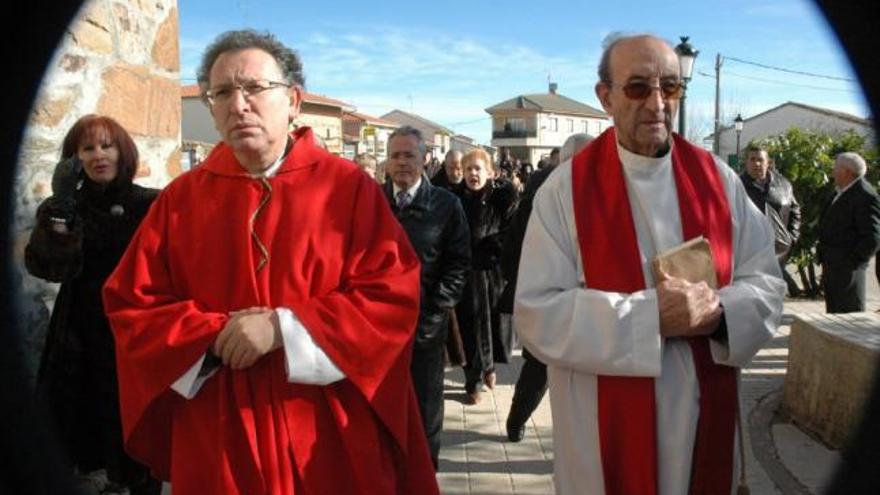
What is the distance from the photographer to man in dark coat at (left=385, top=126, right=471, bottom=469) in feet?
12.4

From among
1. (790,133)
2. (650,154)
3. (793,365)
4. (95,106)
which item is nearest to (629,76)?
(650,154)

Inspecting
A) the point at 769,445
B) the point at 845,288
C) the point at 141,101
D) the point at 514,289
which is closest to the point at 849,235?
the point at 845,288

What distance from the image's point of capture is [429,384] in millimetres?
3814

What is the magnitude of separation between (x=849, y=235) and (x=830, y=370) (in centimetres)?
290

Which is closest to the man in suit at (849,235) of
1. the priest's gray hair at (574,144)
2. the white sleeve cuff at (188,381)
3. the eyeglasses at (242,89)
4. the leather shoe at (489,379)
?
the leather shoe at (489,379)

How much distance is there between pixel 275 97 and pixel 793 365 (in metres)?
4.19

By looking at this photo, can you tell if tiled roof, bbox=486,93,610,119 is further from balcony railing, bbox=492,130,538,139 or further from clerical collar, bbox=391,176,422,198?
clerical collar, bbox=391,176,422,198

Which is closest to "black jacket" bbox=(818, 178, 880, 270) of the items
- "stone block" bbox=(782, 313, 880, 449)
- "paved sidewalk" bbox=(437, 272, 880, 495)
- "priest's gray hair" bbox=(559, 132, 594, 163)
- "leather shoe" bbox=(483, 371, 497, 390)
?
"paved sidewalk" bbox=(437, 272, 880, 495)

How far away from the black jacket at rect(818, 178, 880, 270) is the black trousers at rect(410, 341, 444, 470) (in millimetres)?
4685

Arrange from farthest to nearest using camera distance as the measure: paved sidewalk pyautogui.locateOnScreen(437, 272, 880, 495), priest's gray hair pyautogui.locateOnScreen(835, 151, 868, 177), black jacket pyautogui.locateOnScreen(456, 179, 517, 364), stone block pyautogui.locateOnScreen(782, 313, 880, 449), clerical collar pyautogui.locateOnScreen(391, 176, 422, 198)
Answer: priest's gray hair pyautogui.locateOnScreen(835, 151, 868, 177) → black jacket pyautogui.locateOnScreen(456, 179, 517, 364) → stone block pyautogui.locateOnScreen(782, 313, 880, 449) → paved sidewalk pyautogui.locateOnScreen(437, 272, 880, 495) → clerical collar pyautogui.locateOnScreen(391, 176, 422, 198)

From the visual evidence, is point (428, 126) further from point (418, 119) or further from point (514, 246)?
point (514, 246)

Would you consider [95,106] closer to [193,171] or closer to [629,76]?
[193,171]

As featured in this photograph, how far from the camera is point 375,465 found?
205 centimetres

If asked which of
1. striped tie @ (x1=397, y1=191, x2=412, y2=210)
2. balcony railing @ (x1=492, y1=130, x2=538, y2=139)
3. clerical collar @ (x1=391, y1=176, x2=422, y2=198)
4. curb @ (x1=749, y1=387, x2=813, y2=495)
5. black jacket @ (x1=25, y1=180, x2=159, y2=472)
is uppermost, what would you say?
balcony railing @ (x1=492, y1=130, x2=538, y2=139)
